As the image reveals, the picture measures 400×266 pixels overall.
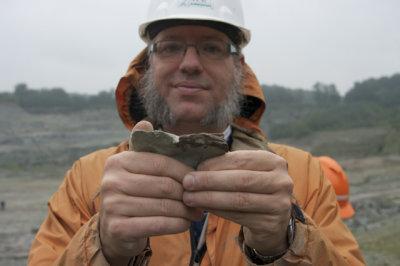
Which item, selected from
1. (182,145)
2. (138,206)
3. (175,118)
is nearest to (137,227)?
(138,206)

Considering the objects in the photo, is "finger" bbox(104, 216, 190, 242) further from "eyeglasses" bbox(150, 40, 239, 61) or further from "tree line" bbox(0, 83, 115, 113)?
"tree line" bbox(0, 83, 115, 113)

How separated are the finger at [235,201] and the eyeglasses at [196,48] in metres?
1.38

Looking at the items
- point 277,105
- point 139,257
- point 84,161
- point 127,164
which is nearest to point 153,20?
point 84,161

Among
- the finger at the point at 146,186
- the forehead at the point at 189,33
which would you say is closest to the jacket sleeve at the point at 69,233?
the finger at the point at 146,186

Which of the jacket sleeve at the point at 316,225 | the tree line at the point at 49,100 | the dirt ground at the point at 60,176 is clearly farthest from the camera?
the tree line at the point at 49,100

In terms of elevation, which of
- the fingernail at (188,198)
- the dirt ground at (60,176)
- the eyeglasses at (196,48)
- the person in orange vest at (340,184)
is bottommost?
the dirt ground at (60,176)

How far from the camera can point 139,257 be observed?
72.6 inches

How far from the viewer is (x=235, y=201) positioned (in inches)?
63.6

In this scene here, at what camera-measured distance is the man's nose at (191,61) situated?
8.78 feet

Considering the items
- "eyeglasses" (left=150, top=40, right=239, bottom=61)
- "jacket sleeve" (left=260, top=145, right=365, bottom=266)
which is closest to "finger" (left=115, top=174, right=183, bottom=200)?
"jacket sleeve" (left=260, top=145, right=365, bottom=266)

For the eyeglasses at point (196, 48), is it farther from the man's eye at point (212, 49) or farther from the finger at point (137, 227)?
the finger at point (137, 227)

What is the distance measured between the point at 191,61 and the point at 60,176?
17430mm

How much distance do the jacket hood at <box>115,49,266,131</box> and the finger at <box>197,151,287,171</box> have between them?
151 centimetres

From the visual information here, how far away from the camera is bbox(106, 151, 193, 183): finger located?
1633mm
